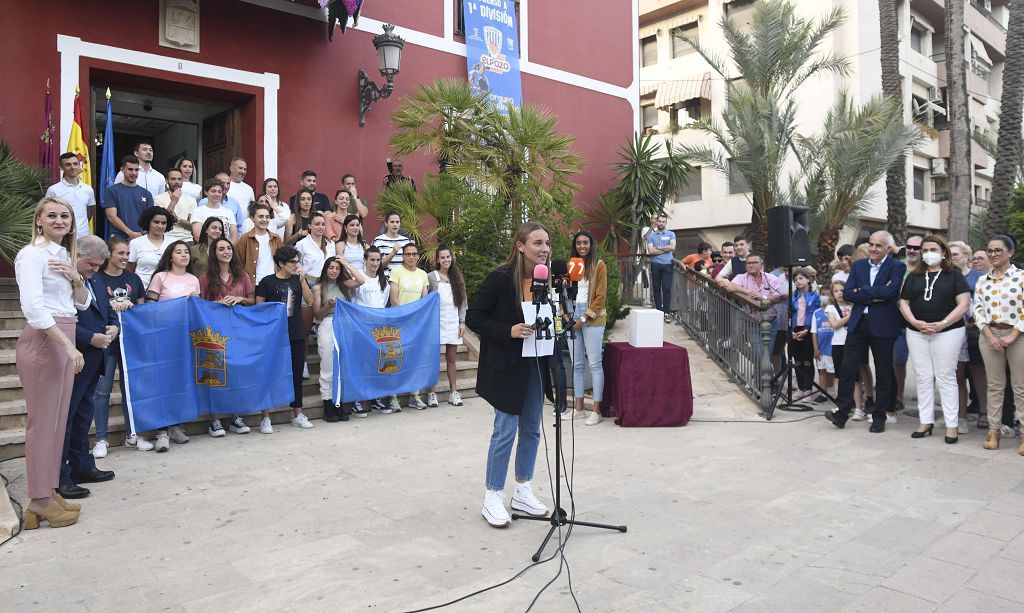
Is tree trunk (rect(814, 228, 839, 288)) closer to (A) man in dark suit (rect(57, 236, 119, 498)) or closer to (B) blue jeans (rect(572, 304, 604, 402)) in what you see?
(B) blue jeans (rect(572, 304, 604, 402))

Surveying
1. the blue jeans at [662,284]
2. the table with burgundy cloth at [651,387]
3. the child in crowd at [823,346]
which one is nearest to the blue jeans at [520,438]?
the table with burgundy cloth at [651,387]

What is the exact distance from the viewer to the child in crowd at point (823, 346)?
9148mm

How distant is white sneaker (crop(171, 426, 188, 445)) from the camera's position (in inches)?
268

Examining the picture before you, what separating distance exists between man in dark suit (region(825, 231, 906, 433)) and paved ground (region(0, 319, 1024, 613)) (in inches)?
30.5

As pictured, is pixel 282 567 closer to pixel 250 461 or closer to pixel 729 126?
pixel 250 461

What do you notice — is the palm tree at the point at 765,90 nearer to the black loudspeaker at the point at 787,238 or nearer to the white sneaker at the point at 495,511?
the black loudspeaker at the point at 787,238

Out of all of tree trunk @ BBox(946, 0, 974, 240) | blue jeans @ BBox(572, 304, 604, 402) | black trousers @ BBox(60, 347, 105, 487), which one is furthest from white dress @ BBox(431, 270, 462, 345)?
tree trunk @ BBox(946, 0, 974, 240)

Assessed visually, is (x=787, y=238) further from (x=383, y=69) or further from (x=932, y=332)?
(x=383, y=69)

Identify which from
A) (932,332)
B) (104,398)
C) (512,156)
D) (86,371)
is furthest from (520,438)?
(512,156)

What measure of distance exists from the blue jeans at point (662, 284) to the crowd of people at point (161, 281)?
4363mm

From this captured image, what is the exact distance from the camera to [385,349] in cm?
845

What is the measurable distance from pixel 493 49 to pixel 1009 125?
12.0 m

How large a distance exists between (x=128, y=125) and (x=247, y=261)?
775 cm

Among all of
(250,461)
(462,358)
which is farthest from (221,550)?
(462,358)
